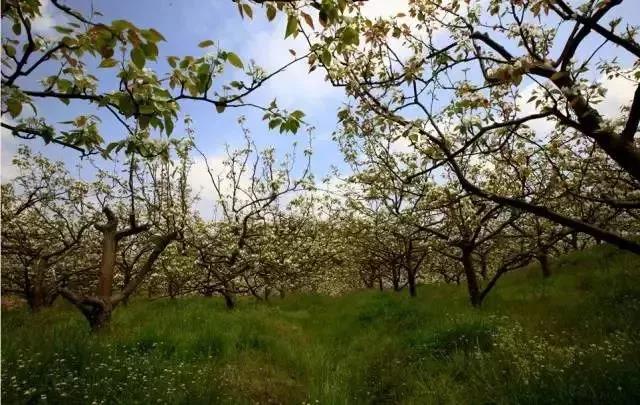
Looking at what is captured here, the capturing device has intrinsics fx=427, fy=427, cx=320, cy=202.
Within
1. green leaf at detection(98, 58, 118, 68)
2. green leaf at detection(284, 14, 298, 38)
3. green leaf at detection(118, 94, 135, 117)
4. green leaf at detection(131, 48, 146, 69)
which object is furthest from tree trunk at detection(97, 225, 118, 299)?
green leaf at detection(284, 14, 298, 38)

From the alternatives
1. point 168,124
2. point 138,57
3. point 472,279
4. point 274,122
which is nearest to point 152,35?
point 138,57

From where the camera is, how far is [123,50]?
2.99 metres

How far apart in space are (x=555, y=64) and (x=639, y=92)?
110 centimetres

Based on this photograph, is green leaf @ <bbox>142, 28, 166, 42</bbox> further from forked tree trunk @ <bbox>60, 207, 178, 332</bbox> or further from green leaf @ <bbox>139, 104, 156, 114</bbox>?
forked tree trunk @ <bbox>60, 207, 178, 332</bbox>

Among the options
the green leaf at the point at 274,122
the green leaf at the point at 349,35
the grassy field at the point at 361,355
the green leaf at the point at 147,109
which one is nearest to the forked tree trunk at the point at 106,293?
the grassy field at the point at 361,355

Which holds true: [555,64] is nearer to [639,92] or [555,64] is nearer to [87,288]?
[639,92]

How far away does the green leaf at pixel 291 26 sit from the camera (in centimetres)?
282

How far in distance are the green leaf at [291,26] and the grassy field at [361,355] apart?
4878 millimetres

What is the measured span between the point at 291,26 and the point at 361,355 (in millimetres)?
8895

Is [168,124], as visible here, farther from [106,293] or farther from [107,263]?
[107,263]

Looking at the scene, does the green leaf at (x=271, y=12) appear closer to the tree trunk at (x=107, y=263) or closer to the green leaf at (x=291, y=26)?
the green leaf at (x=291, y=26)

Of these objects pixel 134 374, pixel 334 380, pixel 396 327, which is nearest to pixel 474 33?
pixel 334 380

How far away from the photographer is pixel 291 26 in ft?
9.30

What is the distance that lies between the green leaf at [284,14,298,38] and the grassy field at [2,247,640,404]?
488 cm
